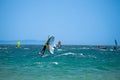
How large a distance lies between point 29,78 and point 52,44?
54.1 feet

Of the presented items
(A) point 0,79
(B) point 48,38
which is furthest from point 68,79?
(B) point 48,38

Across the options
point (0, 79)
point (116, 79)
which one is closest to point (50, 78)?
point (0, 79)

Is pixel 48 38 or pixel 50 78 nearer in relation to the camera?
pixel 50 78

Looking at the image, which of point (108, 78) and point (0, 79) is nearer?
point (0, 79)

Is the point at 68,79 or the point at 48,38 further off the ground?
the point at 48,38

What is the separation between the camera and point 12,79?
2045cm

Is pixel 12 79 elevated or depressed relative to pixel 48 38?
depressed

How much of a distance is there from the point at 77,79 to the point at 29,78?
467 centimetres

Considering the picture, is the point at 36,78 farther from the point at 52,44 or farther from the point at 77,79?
the point at 52,44

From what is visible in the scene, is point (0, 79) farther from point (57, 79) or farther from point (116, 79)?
point (116, 79)

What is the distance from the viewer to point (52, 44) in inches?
1473

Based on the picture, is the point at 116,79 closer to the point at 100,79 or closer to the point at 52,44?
the point at 100,79

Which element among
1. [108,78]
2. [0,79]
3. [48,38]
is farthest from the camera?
[48,38]

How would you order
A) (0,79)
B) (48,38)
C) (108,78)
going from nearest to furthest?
(0,79) < (108,78) < (48,38)
